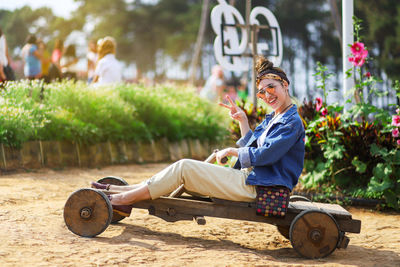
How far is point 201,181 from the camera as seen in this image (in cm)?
364

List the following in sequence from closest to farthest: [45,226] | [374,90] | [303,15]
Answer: [45,226]
[374,90]
[303,15]

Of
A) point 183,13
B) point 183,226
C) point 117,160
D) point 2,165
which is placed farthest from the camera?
point 183,13

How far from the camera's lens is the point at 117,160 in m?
7.79

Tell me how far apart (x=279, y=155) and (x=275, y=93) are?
498 millimetres

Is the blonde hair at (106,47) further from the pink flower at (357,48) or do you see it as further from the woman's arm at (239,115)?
the woman's arm at (239,115)

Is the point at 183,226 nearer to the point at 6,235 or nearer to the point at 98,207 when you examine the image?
the point at 98,207

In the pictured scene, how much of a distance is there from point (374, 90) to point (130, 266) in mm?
3596

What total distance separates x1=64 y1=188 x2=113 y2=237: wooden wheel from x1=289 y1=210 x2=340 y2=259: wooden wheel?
1.40 m

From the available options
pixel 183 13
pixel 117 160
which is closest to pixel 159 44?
pixel 183 13

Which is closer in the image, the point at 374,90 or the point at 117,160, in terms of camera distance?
the point at 374,90

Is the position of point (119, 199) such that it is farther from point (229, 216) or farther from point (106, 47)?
point (106, 47)

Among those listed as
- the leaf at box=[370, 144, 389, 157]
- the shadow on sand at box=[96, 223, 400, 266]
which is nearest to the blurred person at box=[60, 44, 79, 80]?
the leaf at box=[370, 144, 389, 157]

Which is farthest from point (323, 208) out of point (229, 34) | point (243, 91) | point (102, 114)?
point (243, 91)

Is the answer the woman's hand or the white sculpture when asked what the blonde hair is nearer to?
the white sculpture
